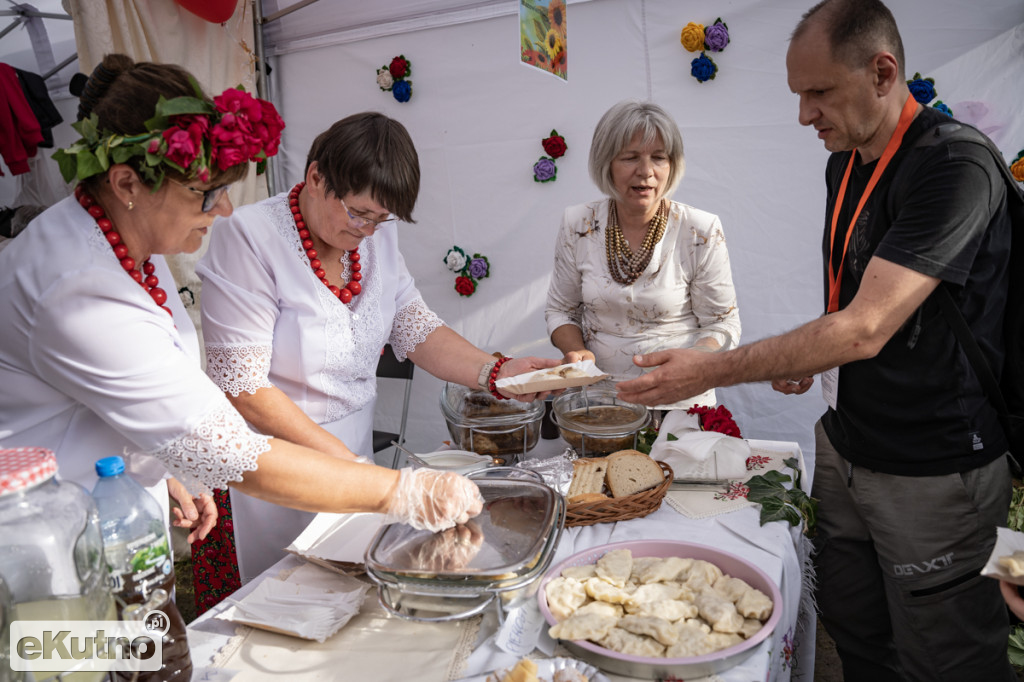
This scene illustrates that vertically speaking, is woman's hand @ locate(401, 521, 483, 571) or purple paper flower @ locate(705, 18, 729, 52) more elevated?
purple paper flower @ locate(705, 18, 729, 52)

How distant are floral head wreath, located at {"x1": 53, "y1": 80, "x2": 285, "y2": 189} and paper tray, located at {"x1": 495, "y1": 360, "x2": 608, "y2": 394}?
41.3 inches

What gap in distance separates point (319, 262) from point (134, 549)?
109 cm

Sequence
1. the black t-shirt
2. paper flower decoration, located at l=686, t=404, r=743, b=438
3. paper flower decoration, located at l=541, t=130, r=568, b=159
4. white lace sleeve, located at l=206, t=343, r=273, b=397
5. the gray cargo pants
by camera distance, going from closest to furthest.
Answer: the black t-shirt < white lace sleeve, located at l=206, t=343, r=273, b=397 < the gray cargo pants < paper flower decoration, located at l=686, t=404, r=743, b=438 < paper flower decoration, located at l=541, t=130, r=568, b=159

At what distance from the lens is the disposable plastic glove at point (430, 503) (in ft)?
4.54

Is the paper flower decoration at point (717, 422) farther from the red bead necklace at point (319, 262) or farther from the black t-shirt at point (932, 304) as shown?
the red bead necklace at point (319, 262)

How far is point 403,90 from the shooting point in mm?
4367

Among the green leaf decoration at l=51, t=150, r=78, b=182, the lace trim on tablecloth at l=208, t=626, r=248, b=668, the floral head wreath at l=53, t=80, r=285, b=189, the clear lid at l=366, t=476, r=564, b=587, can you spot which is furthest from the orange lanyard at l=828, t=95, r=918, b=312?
the green leaf decoration at l=51, t=150, r=78, b=182

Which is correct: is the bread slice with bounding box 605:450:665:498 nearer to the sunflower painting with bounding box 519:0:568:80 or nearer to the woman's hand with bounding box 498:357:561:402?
the woman's hand with bounding box 498:357:561:402

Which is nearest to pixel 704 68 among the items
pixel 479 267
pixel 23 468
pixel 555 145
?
pixel 555 145

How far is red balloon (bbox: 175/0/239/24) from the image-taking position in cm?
389

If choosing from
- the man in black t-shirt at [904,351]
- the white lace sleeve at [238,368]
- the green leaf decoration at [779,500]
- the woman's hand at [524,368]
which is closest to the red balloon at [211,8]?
the white lace sleeve at [238,368]

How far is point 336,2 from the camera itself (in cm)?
432

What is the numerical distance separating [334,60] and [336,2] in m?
0.37

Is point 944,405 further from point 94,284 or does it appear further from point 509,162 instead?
point 509,162
